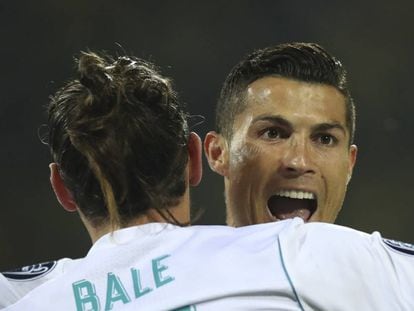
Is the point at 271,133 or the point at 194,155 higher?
the point at 194,155

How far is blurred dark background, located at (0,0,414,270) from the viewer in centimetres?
596

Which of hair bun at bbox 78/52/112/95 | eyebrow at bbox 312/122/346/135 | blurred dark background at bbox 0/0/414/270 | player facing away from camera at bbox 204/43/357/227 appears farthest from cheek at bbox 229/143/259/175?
blurred dark background at bbox 0/0/414/270

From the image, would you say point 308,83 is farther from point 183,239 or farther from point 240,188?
point 183,239

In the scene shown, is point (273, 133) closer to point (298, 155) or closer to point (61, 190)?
point (298, 155)

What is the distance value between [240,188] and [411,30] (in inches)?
150

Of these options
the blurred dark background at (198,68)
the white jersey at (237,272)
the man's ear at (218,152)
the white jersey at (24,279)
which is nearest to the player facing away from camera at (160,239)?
the white jersey at (237,272)

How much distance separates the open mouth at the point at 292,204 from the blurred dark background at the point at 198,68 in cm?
278

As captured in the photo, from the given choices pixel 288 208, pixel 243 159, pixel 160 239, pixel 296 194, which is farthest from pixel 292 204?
pixel 160 239

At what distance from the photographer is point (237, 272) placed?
1609mm

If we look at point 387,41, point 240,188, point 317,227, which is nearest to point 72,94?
point 317,227

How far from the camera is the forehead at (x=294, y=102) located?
2.86 metres

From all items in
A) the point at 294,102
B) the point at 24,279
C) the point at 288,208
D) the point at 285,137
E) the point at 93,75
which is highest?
the point at 93,75

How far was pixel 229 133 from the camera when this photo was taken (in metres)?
3.00

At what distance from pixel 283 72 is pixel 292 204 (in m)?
0.45
